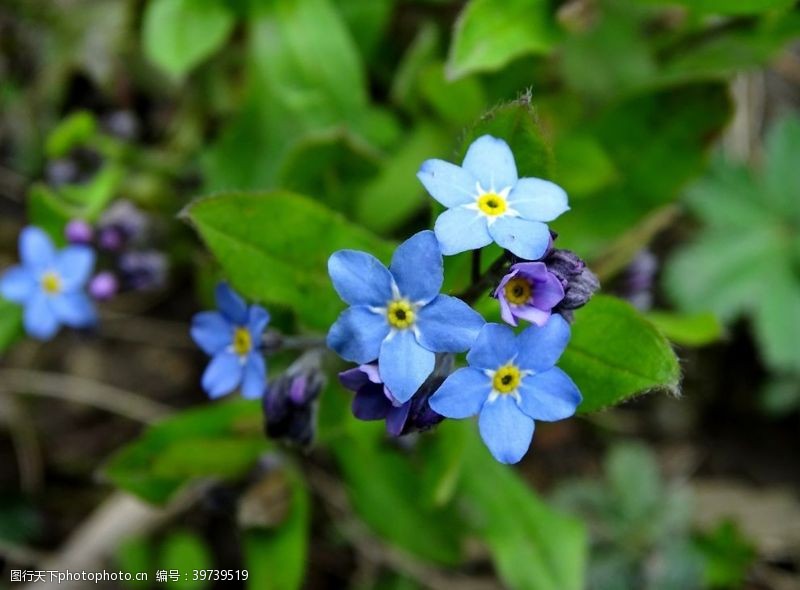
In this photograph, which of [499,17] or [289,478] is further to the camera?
[289,478]

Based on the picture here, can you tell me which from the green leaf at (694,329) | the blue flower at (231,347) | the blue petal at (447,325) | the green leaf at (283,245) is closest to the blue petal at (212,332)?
the blue flower at (231,347)

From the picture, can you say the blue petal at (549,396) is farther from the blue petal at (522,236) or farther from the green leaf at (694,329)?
the green leaf at (694,329)

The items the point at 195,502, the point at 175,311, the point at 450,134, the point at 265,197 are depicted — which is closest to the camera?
the point at 265,197

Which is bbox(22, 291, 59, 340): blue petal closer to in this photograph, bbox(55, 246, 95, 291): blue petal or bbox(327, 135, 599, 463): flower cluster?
bbox(55, 246, 95, 291): blue petal

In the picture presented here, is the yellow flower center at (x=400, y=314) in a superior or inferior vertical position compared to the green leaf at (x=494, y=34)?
inferior

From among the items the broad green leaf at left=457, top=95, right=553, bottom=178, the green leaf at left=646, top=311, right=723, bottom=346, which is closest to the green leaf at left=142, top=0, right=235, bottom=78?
the broad green leaf at left=457, top=95, right=553, bottom=178

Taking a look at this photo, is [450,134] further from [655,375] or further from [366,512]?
[655,375]

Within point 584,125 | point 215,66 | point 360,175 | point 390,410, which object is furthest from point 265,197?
point 215,66
